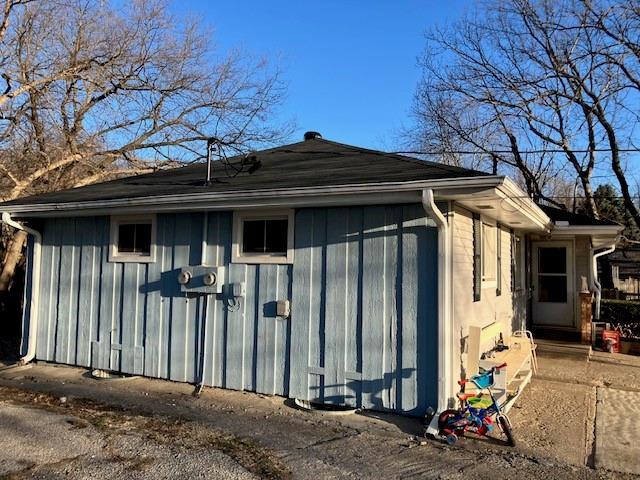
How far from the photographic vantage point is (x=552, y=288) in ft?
39.2

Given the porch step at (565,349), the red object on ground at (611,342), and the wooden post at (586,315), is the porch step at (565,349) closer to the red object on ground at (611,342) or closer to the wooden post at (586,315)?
the wooden post at (586,315)

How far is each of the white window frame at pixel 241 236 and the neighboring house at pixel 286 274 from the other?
0.02 m

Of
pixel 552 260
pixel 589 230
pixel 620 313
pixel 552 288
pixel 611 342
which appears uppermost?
pixel 589 230

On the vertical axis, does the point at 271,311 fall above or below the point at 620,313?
above

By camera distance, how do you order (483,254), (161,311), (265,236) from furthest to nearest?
1. (483,254)
2. (161,311)
3. (265,236)

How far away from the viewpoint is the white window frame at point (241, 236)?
616 centimetres

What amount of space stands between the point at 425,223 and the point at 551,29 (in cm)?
1420

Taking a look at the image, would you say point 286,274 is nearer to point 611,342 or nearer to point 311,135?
point 311,135

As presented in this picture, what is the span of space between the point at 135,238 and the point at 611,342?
352 inches

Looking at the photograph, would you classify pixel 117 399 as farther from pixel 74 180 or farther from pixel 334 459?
pixel 74 180

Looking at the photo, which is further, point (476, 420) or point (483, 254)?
point (483, 254)

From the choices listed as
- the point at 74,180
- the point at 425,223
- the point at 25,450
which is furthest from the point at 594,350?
the point at 74,180

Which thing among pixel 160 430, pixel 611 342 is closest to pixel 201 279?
pixel 160 430

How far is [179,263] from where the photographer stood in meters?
6.86
